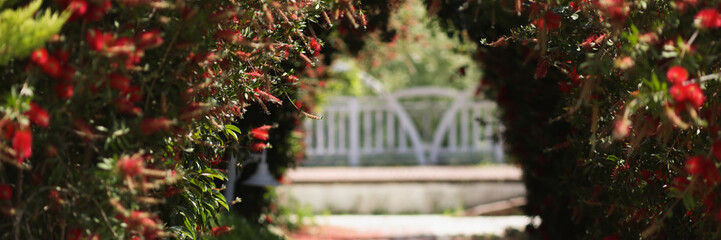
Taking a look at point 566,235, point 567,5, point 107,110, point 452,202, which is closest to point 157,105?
point 107,110

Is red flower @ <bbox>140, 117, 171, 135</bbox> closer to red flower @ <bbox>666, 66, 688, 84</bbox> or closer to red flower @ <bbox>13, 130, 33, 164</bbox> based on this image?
red flower @ <bbox>13, 130, 33, 164</bbox>

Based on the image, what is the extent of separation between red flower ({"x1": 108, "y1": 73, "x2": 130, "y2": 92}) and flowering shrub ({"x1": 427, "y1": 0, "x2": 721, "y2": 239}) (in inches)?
37.8

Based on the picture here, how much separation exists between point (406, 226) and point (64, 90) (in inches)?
254

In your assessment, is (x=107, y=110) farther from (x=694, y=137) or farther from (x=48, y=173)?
(x=694, y=137)

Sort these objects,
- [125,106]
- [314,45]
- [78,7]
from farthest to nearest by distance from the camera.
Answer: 1. [314,45]
2. [125,106]
3. [78,7]

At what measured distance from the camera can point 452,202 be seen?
897cm

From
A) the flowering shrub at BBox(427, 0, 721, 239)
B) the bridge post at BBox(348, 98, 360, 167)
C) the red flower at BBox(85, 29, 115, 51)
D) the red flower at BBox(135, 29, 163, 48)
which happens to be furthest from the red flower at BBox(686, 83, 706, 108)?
the bridge post at BBox(348, 98, 360, 167)

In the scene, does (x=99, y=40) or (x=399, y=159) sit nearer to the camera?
(x=99, y=40)

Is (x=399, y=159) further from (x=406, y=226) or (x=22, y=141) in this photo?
(x=22, y=141)

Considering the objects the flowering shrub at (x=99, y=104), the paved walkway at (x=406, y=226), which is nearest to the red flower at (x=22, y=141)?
the flowering shrub at (x=99, y=104)

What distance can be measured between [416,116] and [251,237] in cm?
669

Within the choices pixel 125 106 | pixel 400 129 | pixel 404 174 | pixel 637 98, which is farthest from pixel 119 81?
pixel 400 129

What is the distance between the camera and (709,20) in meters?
1.98

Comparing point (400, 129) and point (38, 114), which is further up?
point (38, 114)
